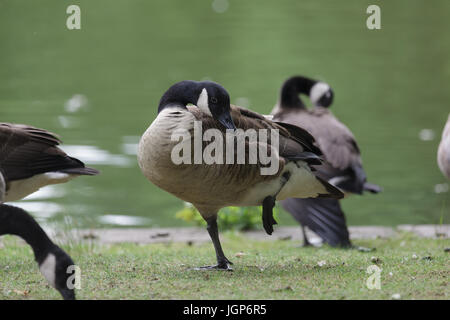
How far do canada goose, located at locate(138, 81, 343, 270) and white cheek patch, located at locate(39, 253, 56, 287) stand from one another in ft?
3.95

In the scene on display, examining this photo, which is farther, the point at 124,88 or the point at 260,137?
the point at 124,88

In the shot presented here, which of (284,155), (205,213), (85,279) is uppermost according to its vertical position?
(284,155)

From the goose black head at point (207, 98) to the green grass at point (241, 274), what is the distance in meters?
1.44

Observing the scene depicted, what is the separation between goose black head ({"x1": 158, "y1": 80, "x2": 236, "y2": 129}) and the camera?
6.34 m

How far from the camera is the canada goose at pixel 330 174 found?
9000 mm

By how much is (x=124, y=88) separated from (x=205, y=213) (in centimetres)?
1513

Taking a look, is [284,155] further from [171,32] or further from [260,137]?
[171,32]

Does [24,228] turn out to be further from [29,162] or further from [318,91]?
[318,91]

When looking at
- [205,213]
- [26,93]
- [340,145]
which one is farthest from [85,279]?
[26,93]

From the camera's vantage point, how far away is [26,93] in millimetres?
19734
